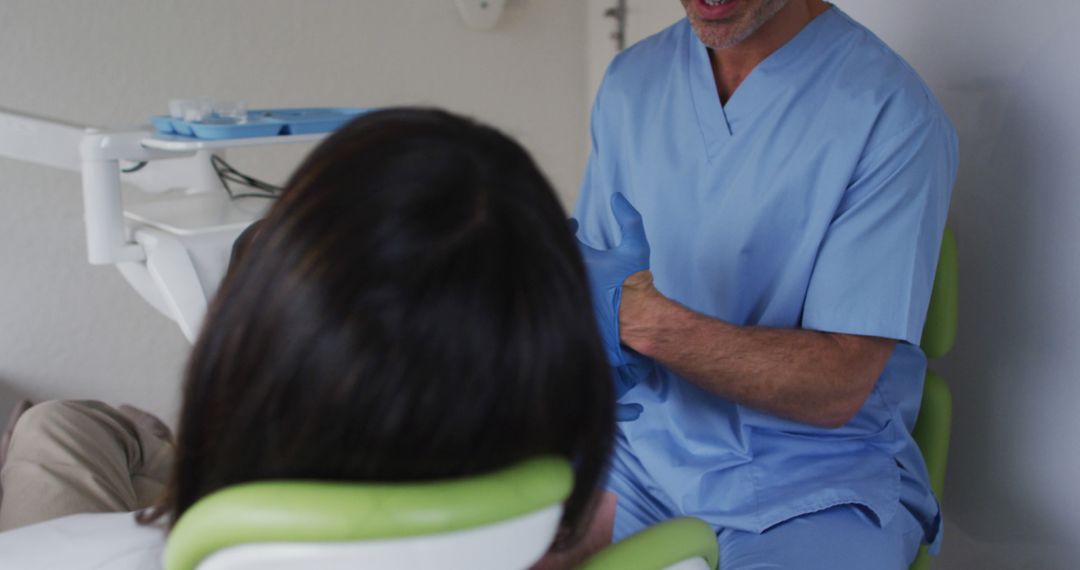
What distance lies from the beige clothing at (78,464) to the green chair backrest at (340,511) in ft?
2.87

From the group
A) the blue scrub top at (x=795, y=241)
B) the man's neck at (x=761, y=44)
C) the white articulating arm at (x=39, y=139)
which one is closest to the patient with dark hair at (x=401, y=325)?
the blue scrub top at (x=795, y=241)

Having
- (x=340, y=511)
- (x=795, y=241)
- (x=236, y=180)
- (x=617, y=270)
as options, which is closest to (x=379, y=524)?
(x=340, y=511)

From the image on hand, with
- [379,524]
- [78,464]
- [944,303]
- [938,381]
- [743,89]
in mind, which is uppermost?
[743,89]

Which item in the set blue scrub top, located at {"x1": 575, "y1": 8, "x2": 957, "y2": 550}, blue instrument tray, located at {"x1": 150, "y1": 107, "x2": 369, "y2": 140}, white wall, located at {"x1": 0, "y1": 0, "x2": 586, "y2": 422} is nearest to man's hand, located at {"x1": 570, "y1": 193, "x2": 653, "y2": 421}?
blue scrub top, located at {"x1": 575, "y1": 8, "x2": 957, "y2": 550}

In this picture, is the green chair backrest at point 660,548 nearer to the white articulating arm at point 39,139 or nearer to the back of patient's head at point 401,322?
the back of patient's head at point 401,322

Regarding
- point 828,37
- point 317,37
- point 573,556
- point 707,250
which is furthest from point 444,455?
point 317,37

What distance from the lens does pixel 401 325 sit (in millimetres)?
465

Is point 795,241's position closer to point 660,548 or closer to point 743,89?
point 743,89

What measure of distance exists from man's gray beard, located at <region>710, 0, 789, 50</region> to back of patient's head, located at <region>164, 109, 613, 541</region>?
617 mm

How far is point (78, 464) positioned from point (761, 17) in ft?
3.53

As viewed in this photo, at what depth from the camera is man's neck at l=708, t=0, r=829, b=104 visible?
3.61 feet

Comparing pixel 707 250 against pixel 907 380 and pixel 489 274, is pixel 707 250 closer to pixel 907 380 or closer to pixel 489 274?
pixel 907 380

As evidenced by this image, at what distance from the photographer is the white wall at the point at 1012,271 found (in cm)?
106

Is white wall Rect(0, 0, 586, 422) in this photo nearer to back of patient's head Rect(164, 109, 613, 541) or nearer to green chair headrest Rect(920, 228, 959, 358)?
green chair headrest Rect(920, 228, 959, 358)
